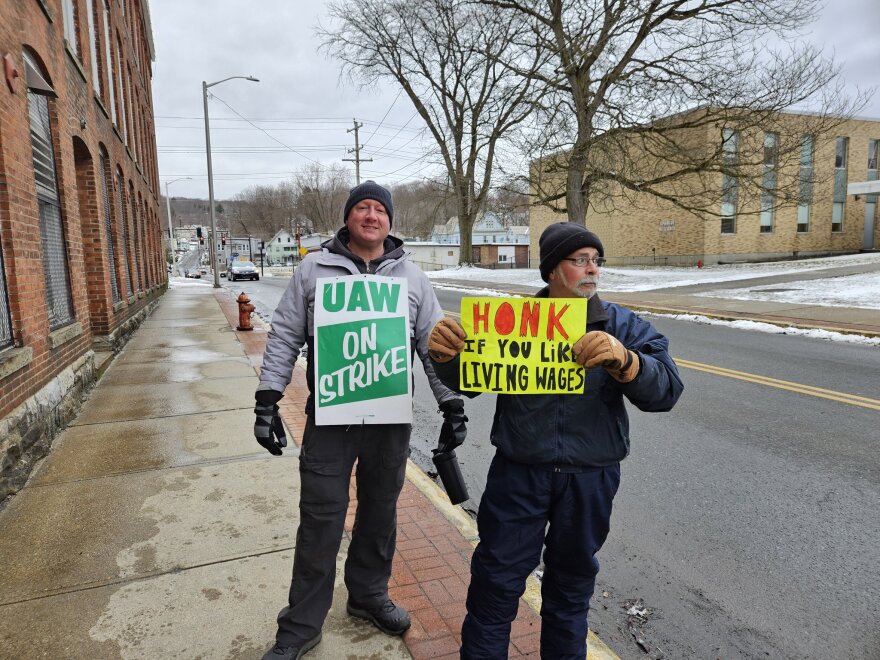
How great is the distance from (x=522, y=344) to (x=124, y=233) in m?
12.8

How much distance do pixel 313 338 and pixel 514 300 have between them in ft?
3.18

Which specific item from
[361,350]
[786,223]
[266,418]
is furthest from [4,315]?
[786,223]

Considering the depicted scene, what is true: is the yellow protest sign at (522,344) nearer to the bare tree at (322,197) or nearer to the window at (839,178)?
the window at (839,178)

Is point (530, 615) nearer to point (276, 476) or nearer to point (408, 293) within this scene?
point (408, 293)

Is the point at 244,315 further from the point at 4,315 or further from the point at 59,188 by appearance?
the point at 4,315

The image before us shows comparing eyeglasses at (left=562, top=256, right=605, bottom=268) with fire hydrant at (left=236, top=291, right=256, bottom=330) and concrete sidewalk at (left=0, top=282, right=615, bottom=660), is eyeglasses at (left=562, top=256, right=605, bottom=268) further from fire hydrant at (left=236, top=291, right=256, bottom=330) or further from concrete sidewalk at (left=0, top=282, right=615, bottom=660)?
fire hydrant at (left=236, top=291, right=256, bottom=330)

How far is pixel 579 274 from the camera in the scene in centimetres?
209

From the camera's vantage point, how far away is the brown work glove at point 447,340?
83.0 inches

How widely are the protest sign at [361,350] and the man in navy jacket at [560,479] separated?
44 centimetres

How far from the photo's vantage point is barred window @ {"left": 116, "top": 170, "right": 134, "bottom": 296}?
11641 mm

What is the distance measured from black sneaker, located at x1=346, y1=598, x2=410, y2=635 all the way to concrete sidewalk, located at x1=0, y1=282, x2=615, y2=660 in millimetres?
39

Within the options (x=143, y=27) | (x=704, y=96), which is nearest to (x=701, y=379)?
(x=704, y=96)

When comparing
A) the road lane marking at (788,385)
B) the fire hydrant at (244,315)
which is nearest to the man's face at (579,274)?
the road lane marking at (788,385)

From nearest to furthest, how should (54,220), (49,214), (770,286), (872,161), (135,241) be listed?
(49,214) → (54,220) → (135,241) → (770,286) → (872,161)
